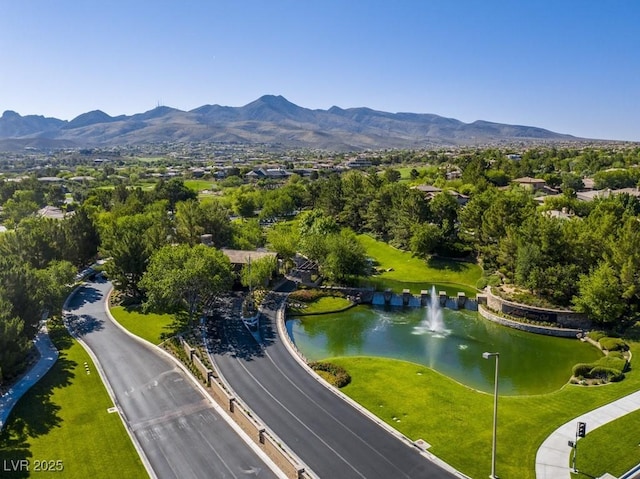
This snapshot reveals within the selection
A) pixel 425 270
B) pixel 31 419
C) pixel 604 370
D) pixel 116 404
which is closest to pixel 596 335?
pixel 604 370

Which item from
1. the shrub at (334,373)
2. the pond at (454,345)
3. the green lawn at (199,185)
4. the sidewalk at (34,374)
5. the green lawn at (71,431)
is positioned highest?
the green lawn at (199,185)

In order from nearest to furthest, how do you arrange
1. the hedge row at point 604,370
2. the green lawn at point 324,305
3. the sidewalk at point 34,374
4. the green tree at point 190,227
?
the sidewalk at point 34,374
the hedge row at point 604,370
the green lawn at point 324,305
the green tree at point 190,227

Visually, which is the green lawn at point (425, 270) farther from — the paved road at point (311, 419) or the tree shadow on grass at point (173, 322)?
the paved road at point (311, 419)

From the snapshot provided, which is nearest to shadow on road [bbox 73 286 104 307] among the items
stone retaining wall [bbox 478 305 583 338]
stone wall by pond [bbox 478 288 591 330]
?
stone retaining wall [bbox 478 305 583 338]

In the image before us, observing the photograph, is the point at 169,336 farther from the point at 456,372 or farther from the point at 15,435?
the point at 456,372

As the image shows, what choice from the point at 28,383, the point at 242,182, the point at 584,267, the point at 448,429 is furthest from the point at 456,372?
the point at 242,182

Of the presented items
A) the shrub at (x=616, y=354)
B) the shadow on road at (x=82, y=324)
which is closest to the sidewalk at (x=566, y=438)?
the shrub at (x=616, y=354)

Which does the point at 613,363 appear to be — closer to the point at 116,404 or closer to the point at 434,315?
the point at 434,315
